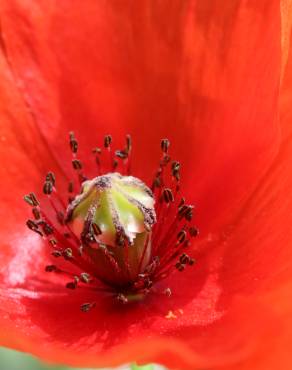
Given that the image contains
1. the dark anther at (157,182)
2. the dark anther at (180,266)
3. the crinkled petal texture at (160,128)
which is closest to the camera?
the crinkled petal texture at (160,128)

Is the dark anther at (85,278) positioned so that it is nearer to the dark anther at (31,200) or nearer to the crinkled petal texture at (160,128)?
the crinkled petal texture at (160,128)

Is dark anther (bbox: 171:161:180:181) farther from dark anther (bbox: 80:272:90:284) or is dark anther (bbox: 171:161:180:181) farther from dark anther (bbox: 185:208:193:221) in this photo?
dark anther (bbox: 80:272:90:284)

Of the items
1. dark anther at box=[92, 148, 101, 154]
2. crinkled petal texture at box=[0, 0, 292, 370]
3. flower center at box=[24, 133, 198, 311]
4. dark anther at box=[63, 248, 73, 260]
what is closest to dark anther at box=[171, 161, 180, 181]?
flower center at box=[24, 133, 198, 311]

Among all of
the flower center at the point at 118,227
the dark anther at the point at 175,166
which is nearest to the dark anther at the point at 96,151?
the flower center at the point at 118,227

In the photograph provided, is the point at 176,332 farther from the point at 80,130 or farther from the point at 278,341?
the point at 80,130

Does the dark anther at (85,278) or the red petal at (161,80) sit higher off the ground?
the red petal at (161,80)

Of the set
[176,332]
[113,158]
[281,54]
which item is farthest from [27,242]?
[281,54]

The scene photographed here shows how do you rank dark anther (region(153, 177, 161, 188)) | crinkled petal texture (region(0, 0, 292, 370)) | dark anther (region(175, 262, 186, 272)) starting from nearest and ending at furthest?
crinkled petal texture (region(0, 0, 292, 370)) → dark anther (region(175, 262, 186, 272)) → dark anther (region(153, 177, 161, 188))

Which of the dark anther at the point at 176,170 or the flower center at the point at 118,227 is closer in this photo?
the flower center at the point at 118,227
